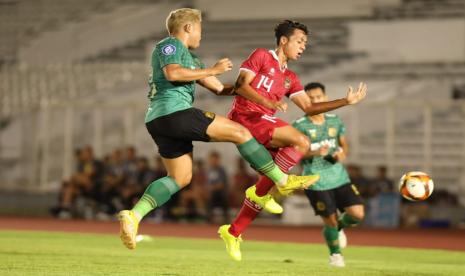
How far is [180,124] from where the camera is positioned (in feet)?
30.5

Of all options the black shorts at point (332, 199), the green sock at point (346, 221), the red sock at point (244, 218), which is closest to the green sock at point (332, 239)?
the black shorts at point (332, 199)

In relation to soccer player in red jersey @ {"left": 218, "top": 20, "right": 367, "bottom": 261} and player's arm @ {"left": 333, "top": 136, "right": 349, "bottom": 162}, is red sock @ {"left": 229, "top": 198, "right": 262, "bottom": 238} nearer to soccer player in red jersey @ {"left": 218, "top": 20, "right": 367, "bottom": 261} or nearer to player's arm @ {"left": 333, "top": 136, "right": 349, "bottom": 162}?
soccer player in red jersey @ {"left": 218, "top": 20, "right": 367, "bottom": 261}

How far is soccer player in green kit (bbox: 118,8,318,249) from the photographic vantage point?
929 cm

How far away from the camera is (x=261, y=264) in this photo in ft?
38.0

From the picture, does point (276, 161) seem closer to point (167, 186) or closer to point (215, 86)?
point (215, 86)

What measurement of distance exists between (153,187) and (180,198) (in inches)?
560

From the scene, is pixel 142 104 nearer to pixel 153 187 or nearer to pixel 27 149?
pixel 27 149

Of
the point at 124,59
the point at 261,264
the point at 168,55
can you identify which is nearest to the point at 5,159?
the point at 124,59

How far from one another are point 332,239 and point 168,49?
396 cm

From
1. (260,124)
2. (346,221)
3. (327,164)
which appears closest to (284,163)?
(260,124)

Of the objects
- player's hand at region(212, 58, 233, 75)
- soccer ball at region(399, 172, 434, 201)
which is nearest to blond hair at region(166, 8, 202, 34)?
player's hand at region(212, 58, 233, 75)

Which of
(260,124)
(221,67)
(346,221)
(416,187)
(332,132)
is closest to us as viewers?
(221,67)

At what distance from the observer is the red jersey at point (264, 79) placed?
1023 centimetres

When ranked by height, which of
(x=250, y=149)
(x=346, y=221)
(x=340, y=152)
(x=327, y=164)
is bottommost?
(x=346, y=221)
